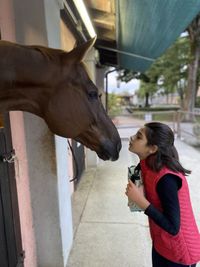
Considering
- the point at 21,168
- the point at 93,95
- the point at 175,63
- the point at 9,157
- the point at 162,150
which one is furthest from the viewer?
the point at 175,63

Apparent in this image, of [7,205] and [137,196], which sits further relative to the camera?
[7,205]

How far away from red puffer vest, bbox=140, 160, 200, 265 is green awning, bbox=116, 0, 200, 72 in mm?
1706

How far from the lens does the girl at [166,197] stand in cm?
140

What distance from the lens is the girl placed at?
4.58 ft

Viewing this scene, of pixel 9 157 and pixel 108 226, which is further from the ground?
pixel 9 157

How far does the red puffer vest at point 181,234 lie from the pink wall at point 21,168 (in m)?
1.05

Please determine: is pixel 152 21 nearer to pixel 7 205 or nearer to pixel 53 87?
pixel 53 87

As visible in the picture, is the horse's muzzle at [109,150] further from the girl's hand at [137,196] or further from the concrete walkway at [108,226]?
the concrete walkway at [108,226]

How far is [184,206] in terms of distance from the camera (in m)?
1.50

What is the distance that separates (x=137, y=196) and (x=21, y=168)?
1.05 m

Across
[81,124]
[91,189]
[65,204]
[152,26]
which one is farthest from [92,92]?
[91,189]

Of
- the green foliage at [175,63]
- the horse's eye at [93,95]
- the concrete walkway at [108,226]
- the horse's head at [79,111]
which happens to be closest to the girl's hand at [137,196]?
the horse's head at [79,111]

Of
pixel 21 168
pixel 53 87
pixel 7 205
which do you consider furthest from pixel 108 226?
pixel 53 87

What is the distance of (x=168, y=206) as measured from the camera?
4.54ft
